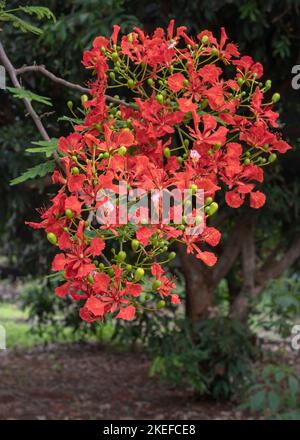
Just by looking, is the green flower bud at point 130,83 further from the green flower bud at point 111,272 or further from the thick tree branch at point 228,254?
the thick tree branch at point 228,254

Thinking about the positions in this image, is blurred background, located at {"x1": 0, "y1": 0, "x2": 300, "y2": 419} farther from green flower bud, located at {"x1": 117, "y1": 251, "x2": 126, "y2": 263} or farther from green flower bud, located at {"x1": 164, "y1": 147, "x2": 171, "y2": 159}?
green flower bud, located at {"x1": 117, "y1": 251, "x2": 126, "y2": 263}

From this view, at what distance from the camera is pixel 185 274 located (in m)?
5.68

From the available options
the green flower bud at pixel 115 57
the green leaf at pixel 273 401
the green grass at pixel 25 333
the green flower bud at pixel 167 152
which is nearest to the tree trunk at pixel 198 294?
the green leaf at pixel 273 401

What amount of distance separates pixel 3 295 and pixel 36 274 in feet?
18.0

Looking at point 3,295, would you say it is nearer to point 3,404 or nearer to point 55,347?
point 55,347

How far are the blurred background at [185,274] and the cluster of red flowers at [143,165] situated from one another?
1.89m

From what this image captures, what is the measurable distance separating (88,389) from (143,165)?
18.1ft

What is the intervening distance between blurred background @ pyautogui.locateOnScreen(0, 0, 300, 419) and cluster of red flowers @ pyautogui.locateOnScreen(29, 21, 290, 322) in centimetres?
189

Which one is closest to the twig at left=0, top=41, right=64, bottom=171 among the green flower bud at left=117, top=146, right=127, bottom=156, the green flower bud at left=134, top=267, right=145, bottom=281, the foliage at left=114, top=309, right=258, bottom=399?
the green flower bud at left=117, top=146, right=127, bottom=156

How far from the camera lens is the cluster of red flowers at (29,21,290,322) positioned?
128 centimetres

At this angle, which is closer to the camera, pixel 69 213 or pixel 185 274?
pixel 69 213

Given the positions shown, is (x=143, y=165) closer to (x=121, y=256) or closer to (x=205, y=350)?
(x=121, y=256)

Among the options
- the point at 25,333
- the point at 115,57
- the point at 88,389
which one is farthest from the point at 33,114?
the point at 25,333

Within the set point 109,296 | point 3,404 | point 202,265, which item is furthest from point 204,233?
point 3,404
